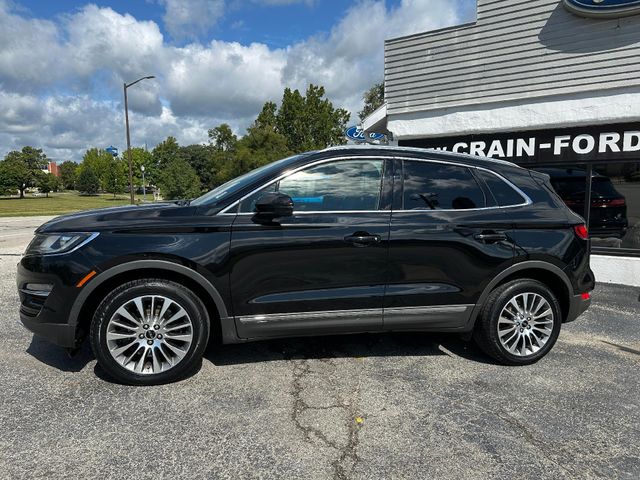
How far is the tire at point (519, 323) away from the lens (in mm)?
3512

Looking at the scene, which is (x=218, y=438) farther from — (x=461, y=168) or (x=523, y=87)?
(x=523, y=87)

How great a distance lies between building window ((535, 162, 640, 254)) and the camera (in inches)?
274

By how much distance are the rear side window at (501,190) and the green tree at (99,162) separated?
7593 cm

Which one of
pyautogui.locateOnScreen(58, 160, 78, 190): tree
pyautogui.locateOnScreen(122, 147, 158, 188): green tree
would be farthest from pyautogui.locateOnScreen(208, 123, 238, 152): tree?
pyautogui.locateOnScreen(58, 160, 78, 190): tree

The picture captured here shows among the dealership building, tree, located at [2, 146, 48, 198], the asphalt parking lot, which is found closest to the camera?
the asphalt parking lot

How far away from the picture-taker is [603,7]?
21.4 ft

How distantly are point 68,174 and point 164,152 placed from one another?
1375 inches

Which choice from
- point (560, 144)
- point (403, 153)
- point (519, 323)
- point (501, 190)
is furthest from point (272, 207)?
point (560, 144)

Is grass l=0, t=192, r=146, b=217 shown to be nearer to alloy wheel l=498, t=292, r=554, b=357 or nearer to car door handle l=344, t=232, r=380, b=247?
car door handle l=344, t=232, r=380, b=247

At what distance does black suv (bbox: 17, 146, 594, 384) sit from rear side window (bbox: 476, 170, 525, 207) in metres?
0.01

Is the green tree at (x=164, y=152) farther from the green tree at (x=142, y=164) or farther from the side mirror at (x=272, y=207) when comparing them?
the side mirror at (x=272, y=207)

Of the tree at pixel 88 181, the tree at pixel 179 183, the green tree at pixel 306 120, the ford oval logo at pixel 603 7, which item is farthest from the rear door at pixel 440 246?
the tree at pixel 88 181

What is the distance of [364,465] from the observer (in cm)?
231

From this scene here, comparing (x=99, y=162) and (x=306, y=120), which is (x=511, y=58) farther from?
(x=99, y=162)
